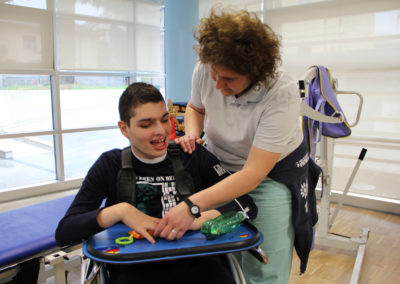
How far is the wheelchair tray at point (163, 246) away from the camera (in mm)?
879

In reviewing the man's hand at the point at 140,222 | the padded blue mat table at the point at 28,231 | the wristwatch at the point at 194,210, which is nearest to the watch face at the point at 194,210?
the wristwatch at the point at 194,210

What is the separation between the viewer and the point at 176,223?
3.18ft

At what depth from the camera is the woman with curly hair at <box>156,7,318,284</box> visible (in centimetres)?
100

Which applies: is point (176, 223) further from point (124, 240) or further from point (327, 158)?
point (327, 158)

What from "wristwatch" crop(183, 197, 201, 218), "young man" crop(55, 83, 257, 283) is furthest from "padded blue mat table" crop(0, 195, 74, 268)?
"wristwatch" crop(183, 197, 201, 218)

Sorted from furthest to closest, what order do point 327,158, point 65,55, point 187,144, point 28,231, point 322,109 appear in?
1. point 65,55
2. point 327,158
3. point 322,109
4. point 28,231
5. point 187,144

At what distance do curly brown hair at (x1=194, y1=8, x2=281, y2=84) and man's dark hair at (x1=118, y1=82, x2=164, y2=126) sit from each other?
0.77 feet

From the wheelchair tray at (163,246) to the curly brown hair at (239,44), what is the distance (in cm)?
47

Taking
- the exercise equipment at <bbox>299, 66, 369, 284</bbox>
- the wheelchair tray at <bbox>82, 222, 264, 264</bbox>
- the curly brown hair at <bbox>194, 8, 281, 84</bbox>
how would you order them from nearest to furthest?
the wheelchair tray at <bbox>82, 222, 264, 264</bbox>
the curly brown hair at <bbox>194, 8, 281, 84</bbox>
the exercise equipment at <bbox>299, 66, 369, 284</bbox>

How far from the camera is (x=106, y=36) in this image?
13.4ft

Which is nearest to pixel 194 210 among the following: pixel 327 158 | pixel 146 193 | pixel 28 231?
pixel 146 193

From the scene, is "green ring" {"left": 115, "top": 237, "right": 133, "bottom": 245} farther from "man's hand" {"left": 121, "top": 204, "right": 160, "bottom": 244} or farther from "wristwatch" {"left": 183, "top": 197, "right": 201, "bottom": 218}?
"wristwatch" {"left": 183, "top": 197, "right": 201, "bottom": 218}

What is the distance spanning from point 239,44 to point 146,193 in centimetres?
57

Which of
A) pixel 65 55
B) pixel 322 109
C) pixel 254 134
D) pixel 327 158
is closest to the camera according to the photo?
pixel 254 134
